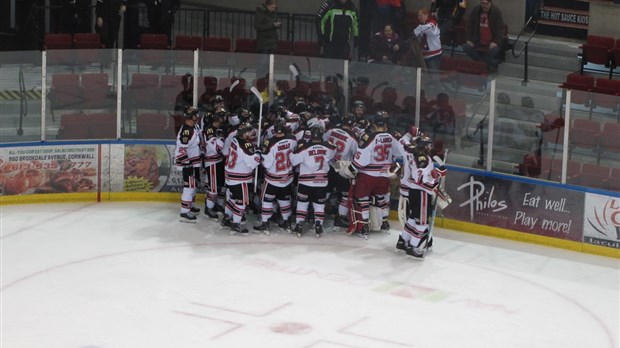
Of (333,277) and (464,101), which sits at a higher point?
(464,101)

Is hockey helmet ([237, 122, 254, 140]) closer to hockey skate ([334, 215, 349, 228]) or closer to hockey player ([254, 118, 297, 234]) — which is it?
hockey player ([254, 118, 297, 234])

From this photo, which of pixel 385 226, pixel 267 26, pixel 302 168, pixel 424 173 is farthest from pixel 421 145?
pixel 267 26

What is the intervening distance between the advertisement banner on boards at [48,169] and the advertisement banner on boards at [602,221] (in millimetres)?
6184

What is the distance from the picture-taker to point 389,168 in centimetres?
1526

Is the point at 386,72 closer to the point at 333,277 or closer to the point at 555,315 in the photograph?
the point at 333,277

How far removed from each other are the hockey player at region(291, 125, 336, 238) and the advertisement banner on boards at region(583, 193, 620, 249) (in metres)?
3.04

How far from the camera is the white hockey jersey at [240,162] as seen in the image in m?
15.1

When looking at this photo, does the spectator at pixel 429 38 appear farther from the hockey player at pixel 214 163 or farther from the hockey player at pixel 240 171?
the hockey player at pixel 240 171

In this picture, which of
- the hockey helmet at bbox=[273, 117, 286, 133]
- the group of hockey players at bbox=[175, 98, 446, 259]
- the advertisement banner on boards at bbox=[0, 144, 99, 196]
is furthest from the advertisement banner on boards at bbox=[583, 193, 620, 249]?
the advertisement banner on boards at bbox=[0, 144, 99, 196]

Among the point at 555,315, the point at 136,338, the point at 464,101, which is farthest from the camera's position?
the point at 464,101

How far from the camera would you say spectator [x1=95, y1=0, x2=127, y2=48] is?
19.2 m

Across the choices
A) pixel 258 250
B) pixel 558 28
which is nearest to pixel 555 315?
pixel 258 250

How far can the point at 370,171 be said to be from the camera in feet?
49.9

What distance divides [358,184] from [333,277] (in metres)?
1.70
